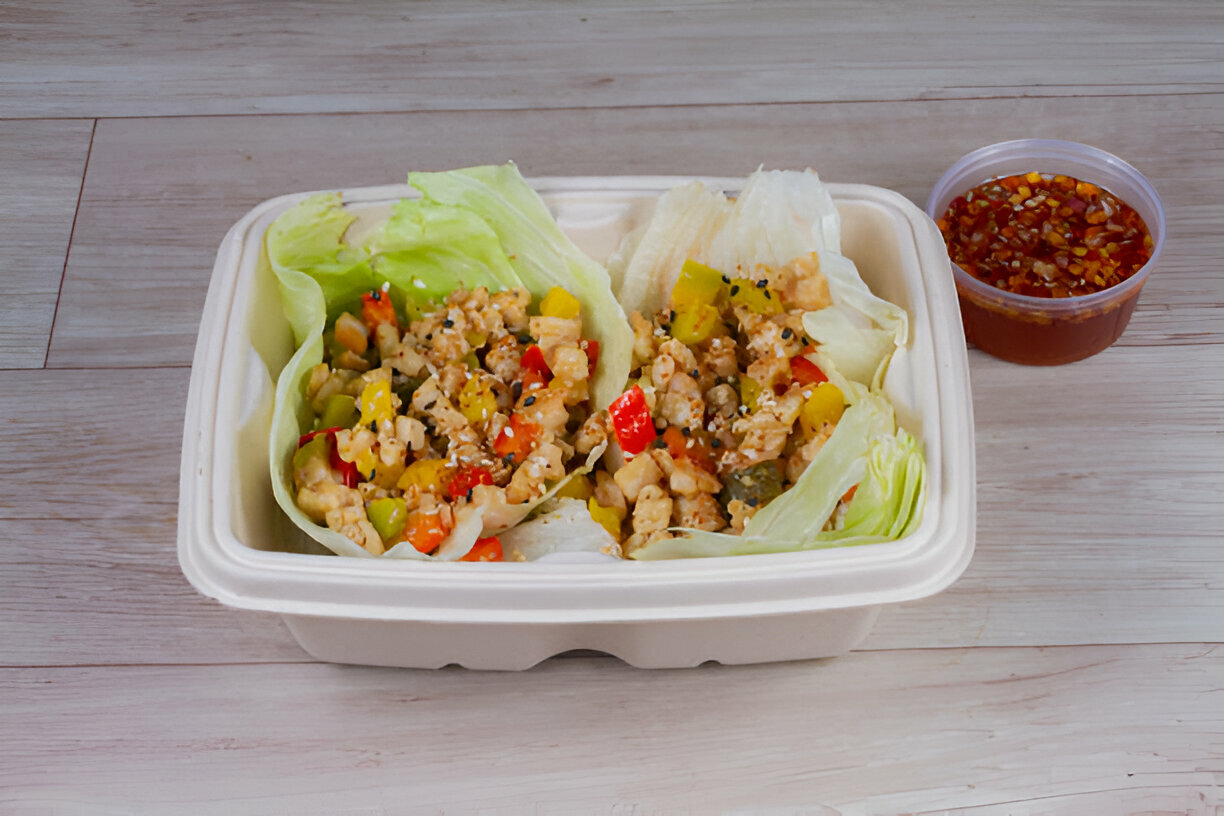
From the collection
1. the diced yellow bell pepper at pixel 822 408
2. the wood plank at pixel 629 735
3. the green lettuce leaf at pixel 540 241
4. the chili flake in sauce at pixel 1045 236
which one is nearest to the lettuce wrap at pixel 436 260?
the green lettuce leaf at pixel 540 241

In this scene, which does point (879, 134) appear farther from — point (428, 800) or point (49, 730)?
point (49, 730)

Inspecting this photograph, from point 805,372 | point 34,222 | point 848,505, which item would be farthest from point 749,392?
→ point 34,222

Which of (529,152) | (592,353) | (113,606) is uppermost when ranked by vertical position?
(592,353)

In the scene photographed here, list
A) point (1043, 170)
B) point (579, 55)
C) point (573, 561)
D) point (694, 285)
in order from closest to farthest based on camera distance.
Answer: point (573, 561)
point (694, 285)
point (1043, 170)
point (579, 55)

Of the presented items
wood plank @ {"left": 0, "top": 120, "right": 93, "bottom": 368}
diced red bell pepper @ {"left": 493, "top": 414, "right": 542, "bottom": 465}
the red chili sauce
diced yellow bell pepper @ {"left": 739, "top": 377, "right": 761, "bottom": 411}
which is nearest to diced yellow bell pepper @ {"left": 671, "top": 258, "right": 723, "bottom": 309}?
diced yellow bell pepper @ {"left": 739, "top": 377, "right": 761, "bottom": 411}

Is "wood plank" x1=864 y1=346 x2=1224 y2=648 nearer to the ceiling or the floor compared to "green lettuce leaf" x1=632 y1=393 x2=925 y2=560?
nearer to the floor

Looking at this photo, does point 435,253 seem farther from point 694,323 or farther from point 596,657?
point 596,657

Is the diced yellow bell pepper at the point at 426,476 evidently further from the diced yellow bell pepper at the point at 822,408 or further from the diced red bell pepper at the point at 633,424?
the diced yellow bell pepper at the point at 822,408

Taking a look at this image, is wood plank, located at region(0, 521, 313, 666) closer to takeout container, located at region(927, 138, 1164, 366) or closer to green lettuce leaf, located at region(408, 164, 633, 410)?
green lettuce leaf, located at region(408, 164, 633, 410)
